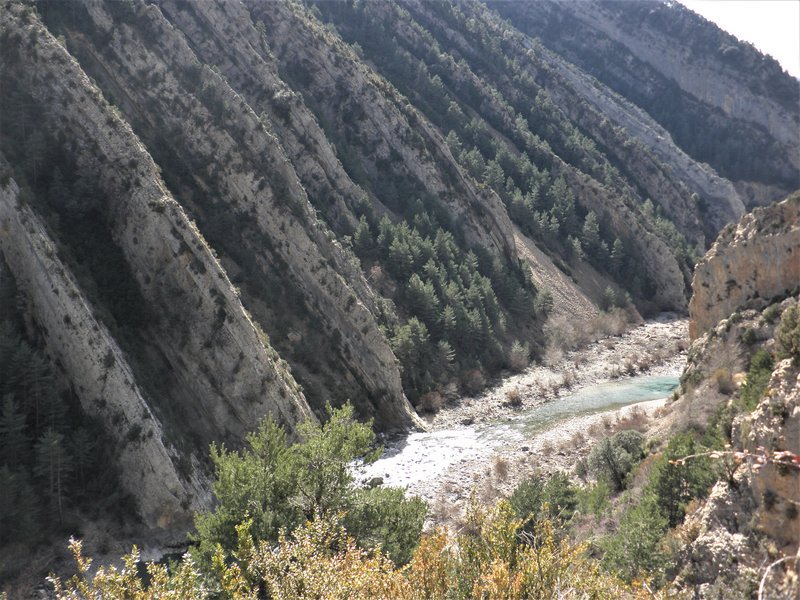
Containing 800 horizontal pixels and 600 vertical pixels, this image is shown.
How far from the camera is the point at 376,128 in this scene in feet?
189

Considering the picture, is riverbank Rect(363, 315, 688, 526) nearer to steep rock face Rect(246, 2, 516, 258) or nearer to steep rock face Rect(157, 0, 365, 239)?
steep rock face Rect(246, 2, 516, 258)

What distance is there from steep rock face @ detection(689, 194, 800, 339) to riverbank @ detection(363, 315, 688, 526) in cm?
638

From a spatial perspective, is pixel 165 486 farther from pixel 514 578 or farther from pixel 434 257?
pixel 434 257

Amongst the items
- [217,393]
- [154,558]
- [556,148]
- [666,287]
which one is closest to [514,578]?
[154,558]

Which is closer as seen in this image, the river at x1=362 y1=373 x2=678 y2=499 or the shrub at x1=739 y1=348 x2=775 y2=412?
the shrub at x1=739 y1=348 x2=775 y2=412

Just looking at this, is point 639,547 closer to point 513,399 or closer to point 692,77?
point 513,399

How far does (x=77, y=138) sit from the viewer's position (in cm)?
2891

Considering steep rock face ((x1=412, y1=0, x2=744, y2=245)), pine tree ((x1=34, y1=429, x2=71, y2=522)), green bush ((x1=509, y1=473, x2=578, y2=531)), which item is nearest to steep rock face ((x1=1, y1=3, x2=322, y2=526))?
pine tree ((x1=34, y1=429, x2=71, y2=522))

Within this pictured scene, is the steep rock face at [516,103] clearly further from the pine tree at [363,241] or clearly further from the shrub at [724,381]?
the shrub at [724,381]

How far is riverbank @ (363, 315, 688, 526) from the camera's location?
27234mm

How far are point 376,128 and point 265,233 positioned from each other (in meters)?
26.4

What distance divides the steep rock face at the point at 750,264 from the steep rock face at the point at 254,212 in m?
17.6

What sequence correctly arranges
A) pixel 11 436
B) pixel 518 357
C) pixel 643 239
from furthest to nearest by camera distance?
1. pixel 643 239
2. pixel 518 357
3. pixel 11 436

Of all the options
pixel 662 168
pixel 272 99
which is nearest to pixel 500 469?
pixel 272 99
